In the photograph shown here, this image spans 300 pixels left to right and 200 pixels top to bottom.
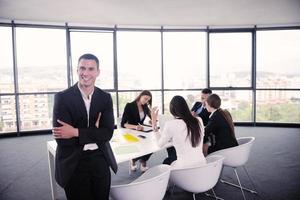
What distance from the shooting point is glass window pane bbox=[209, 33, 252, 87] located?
24.7 feet

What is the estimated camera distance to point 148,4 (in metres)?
4.92

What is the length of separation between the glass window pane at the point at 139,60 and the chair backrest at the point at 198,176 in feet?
17.4

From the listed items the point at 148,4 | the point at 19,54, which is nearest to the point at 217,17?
the point at 148,4

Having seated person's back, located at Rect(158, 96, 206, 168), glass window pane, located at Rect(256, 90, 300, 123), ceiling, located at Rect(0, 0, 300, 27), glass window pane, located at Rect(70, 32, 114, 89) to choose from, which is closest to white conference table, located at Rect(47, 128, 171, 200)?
seated person's back, located at Rect(158, 96, 206, 168)

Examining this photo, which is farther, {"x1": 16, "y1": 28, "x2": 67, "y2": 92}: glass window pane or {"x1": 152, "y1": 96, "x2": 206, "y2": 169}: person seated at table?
{"x1": 16, "y1": 28, "x2": 67, "y2": 92}: glass window pane

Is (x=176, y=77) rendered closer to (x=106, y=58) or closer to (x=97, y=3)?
(x=106, y=58)

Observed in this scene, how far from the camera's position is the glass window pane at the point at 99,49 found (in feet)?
22.9

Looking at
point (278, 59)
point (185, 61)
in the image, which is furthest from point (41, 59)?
point (278, 59)

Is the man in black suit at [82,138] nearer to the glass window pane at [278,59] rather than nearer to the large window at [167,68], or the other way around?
the large window at [167,68]

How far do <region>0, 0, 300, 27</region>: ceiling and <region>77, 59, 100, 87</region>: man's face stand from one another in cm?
324

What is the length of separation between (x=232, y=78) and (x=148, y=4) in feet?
13.0

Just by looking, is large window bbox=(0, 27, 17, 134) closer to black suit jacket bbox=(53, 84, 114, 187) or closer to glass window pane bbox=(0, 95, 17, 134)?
glass window pane bbox=(0, 95, 17, 134)

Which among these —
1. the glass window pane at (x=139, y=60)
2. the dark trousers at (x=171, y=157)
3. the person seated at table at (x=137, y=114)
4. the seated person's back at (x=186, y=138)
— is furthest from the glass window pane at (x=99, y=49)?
the seated person's back at (x=186, y=138)

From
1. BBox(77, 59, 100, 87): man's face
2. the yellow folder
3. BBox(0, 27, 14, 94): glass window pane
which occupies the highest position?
BBox(0, 27, 14, 94): glass window pane
